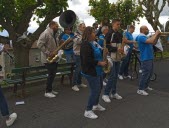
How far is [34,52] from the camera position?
37.3 metres

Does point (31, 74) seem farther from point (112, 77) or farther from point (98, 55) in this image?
point (98, 55)

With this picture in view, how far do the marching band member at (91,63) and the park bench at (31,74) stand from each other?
2.37 metres

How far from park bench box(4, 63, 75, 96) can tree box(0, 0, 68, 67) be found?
519cm

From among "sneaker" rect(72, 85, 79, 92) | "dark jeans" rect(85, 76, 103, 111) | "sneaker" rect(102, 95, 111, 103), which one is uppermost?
"dark jeans" rect(85, 76, 103, 111)

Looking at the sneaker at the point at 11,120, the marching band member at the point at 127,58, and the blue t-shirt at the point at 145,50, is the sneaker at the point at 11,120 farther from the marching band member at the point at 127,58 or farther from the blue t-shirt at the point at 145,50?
the marching band member at the point at 127,58

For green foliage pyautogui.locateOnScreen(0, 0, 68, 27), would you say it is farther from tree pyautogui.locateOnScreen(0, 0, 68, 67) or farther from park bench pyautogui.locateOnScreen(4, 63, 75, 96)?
park bench pyautogui.locateOnScreen(4, 63, 75, 96)

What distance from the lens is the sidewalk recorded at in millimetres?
6250

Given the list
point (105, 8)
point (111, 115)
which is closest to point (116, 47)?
point (111, 115)

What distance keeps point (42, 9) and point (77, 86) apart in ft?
23.5

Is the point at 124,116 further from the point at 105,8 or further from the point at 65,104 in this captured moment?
the point at 105,8

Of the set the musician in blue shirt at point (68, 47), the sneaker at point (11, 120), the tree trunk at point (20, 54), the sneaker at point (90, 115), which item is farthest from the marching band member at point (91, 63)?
the tree trunk at point (20, 54)

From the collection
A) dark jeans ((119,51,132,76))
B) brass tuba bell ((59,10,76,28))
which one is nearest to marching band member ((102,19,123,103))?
brass tuba bell ((59,10,76,28))

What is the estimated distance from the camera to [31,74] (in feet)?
28.5

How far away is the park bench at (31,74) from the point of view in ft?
26.8
